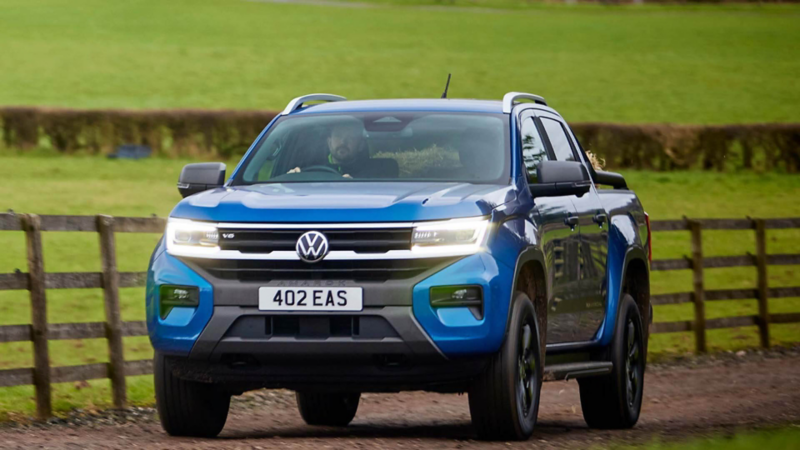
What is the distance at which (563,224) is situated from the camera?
8.73 m

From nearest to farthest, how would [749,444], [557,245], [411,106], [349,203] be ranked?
[749,444]
[349,203]
[557,245]
[411,106]

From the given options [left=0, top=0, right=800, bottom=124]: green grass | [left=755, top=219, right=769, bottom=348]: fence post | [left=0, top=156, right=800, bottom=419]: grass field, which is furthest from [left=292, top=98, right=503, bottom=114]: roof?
[left=0, top=0, right=800, bottom=124]: green grass

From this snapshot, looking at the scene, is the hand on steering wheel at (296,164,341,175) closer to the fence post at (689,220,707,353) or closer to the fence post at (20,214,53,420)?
the fence post at (20,214,53,420)

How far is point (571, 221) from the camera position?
885 centimetres

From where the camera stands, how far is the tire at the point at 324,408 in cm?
996

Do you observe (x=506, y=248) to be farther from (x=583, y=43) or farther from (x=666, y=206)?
(x=583, y=43)

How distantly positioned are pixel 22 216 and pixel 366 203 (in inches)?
134

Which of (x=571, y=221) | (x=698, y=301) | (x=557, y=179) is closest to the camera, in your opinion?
(x=557, y=179)

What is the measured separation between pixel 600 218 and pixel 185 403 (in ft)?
9.90

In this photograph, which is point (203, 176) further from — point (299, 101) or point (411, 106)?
point (411, 106)

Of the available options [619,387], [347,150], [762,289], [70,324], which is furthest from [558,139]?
[762,289]

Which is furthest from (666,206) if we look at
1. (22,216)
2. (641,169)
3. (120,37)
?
(120,37)

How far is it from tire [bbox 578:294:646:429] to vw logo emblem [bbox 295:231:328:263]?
2823 mm

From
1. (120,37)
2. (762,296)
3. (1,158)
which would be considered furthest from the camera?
(120,37)
